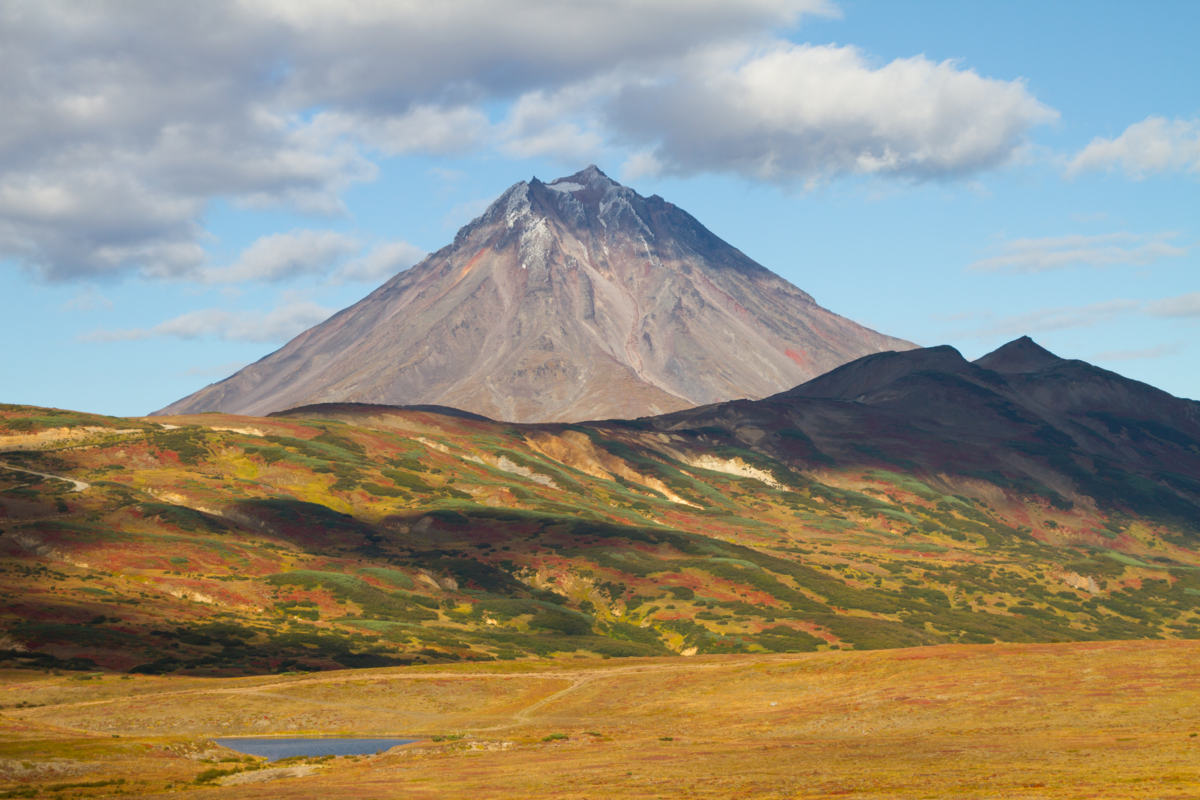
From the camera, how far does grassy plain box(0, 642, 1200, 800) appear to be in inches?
1430

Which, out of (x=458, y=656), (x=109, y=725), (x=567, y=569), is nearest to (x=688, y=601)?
(x=567, y=569)

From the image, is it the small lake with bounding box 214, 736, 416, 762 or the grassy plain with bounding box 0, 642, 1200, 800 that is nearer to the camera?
the grassy plain with bounding box 0, 642, 1200, 800

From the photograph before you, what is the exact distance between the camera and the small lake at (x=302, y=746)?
2072 inches

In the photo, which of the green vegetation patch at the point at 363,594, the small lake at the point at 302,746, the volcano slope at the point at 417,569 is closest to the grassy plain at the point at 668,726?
the small lake at the point at 302,746

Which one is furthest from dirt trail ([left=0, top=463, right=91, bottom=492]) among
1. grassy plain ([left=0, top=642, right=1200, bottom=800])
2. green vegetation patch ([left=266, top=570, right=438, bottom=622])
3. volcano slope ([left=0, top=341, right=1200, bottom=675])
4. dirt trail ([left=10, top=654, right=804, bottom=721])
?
dirt trail ([left=10, top=654, right=804, bottom=721])

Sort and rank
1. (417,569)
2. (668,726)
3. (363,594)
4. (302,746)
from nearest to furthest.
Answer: (302,746) → (668,726) → (363,594) → (417,569)

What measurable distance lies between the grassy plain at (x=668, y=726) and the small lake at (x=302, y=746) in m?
2.05

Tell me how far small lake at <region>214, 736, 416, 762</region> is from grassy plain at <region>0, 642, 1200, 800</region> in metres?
2.05

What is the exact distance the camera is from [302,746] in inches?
2180

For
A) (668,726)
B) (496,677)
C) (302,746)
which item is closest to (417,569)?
(496,677)

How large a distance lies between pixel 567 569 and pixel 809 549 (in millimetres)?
59366

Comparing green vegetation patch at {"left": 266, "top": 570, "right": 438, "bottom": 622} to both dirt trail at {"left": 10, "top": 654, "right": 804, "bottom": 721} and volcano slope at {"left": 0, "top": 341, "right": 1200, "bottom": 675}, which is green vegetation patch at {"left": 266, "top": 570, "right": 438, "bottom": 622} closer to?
volcano slope at {"left": 0, "top": 341, "right": 1200, "bottom": 675}

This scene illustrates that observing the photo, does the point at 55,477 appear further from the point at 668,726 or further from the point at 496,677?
the point at 668,726

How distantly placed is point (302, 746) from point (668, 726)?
2130 cm
